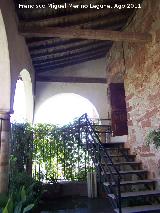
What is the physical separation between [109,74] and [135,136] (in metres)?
3.10

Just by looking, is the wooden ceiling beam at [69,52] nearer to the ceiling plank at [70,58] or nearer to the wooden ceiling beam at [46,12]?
the ceiling plank at [70,58]

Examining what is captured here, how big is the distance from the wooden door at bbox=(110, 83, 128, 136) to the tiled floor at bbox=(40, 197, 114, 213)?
9.17 ft

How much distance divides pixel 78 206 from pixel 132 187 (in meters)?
1.72

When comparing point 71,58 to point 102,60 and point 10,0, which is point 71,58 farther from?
point 10,0

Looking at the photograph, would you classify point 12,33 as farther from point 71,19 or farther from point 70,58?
point 70,58

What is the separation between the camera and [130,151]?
6582 millimetres

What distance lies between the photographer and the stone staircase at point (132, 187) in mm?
4371

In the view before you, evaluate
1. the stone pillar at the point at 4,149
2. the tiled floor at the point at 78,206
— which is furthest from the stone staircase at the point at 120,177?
the stone pillar at the point at 4,149

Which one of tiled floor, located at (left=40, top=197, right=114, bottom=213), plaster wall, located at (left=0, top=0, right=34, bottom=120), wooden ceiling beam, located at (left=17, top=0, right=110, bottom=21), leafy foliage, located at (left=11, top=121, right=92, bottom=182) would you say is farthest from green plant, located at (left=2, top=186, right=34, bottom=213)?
wooden ceiling beam, located at (left=17, top=0, right=110, bottom=21)

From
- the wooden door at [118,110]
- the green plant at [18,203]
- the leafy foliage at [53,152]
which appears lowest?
the green plant at [18,203]

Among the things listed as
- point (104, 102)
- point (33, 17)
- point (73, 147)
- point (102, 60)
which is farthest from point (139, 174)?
point (102, 60)

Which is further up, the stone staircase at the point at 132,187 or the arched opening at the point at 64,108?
the arched opening at the point at 64,108

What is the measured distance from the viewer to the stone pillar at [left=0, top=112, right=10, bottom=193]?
4.37 metres

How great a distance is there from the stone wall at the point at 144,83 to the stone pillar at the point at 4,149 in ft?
9.68
